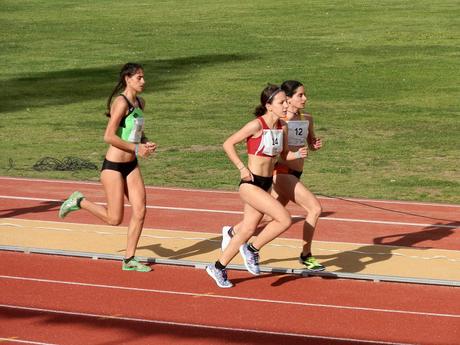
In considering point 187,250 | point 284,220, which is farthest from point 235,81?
point 284,220

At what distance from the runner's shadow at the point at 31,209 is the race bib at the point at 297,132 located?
5.17 metres

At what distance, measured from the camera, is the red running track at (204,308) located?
10.4 metres

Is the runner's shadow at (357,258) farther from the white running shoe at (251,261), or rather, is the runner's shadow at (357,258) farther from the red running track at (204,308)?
the white running shoe at (251,261)

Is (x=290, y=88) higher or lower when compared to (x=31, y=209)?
higher

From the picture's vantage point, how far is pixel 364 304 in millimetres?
11562

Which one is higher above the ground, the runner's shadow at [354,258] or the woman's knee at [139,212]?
the woman's knee at [139,212]

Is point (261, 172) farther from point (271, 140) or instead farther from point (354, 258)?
point (354, 258)

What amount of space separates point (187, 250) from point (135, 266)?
4.49ft

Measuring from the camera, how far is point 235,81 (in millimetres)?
34438

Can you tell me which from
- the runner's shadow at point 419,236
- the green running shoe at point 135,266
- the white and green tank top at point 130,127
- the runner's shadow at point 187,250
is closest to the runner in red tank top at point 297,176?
the green running shoe at point 135,266

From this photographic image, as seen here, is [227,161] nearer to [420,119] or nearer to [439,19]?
[420,119]

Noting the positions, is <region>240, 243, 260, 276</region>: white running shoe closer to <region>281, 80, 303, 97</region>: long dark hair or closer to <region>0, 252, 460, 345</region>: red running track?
<region>0, 252, 460, 345</region>: red running track

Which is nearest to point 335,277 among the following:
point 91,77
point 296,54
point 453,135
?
point 453,135

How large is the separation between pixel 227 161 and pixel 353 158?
241 centimetres
